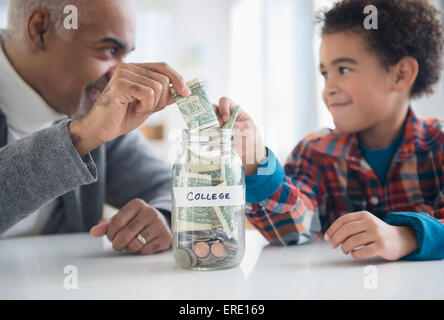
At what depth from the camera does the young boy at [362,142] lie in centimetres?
89

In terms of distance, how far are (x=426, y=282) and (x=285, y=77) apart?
1604mm

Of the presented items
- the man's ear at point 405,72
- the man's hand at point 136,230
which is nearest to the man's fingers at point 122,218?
the man's hand at point 136,230

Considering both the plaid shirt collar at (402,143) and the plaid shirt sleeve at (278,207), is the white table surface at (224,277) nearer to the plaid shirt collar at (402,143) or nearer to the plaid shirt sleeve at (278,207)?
the plaid shirt sleeve at (278,207)

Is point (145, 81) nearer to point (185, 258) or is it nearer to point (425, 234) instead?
point (185, 258)

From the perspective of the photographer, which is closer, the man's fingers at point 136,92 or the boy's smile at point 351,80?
the man's fingers at point 136,92

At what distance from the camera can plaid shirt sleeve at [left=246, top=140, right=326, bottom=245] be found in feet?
2.77

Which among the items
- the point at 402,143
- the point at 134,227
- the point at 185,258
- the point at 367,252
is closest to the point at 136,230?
the point at 134,227

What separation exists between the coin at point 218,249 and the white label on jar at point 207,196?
0.20ft

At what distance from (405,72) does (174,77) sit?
602mm

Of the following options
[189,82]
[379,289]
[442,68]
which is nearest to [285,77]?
[442,68]

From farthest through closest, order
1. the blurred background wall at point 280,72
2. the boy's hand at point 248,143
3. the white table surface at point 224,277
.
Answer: the blurred background wall at point 280,72 < the boy's hand at point 248,143 < the white table surface at point 224,277

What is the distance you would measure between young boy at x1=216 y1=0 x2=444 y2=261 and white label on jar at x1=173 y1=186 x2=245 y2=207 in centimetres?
18

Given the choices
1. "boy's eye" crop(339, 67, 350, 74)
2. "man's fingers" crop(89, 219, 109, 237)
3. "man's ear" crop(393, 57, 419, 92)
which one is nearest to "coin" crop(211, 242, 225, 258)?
"man's fingers" crop(89, 219, 109, 237)
